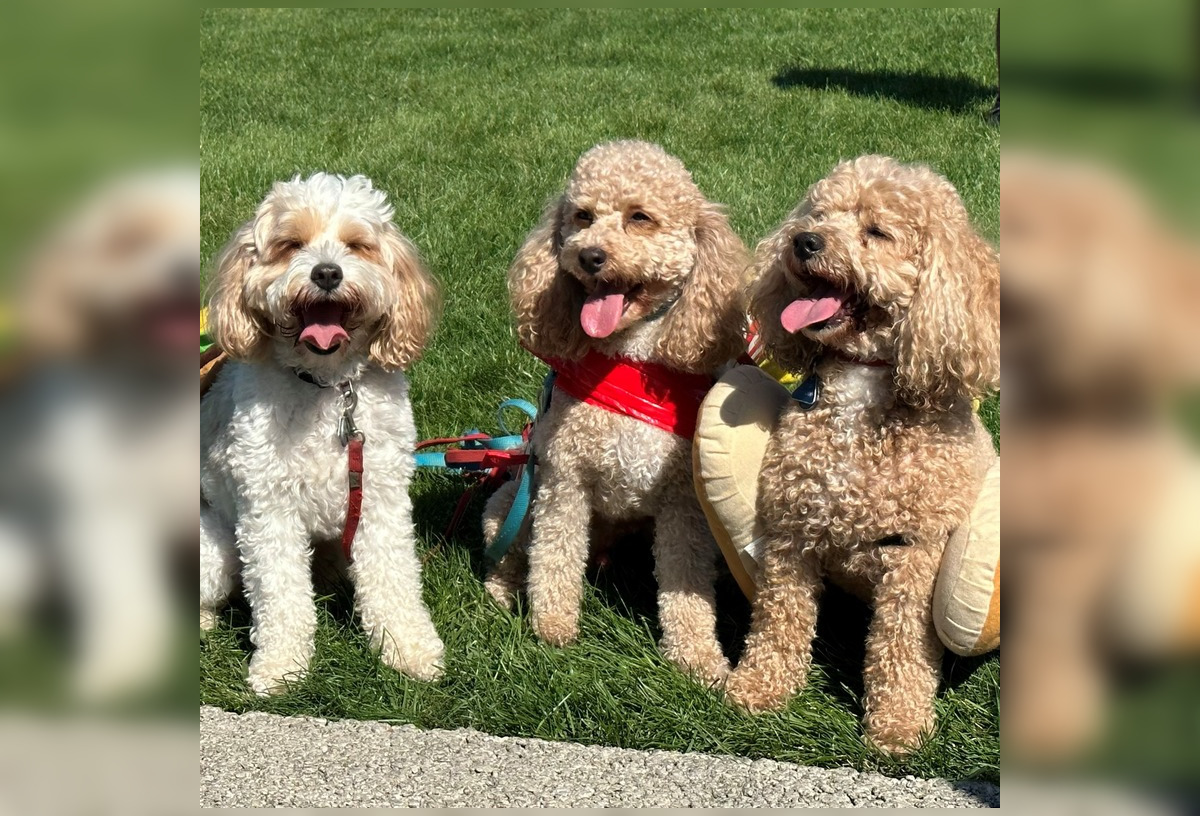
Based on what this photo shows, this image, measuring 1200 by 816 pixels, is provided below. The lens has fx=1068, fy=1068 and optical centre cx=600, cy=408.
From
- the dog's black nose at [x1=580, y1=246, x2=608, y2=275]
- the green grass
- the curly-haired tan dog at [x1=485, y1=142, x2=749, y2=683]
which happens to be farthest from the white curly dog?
the dog's black nose at [x1=580, y1=246, x2=608, y2=275]

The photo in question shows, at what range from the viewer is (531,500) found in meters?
3.97

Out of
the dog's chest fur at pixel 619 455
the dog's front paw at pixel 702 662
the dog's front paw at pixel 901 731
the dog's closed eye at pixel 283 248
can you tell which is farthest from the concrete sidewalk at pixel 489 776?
the dog's closed eye at pixel 283 248

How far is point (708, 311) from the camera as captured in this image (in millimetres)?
3490

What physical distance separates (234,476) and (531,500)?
3.55ft

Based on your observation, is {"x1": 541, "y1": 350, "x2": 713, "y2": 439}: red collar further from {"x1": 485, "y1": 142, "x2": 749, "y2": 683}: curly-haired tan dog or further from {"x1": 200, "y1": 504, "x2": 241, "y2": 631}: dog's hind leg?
{"x1": 200, "y1": 504, "x2": 241, "y2": 631}: dog's hind leg

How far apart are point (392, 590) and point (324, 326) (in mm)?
921

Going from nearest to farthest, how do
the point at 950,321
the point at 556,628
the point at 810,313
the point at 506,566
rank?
the point at 950,321, the point at 810,313, the point at 556,628, the point at 506,566

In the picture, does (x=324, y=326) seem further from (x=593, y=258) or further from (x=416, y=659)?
(x=416, y=659)

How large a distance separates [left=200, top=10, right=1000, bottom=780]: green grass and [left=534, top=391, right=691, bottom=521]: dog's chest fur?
0.49 meters

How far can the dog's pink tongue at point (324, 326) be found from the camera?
322 centimetres

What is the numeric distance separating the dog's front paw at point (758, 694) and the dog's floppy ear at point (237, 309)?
1.82 meters

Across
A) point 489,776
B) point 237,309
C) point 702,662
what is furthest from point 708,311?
point 489,776
